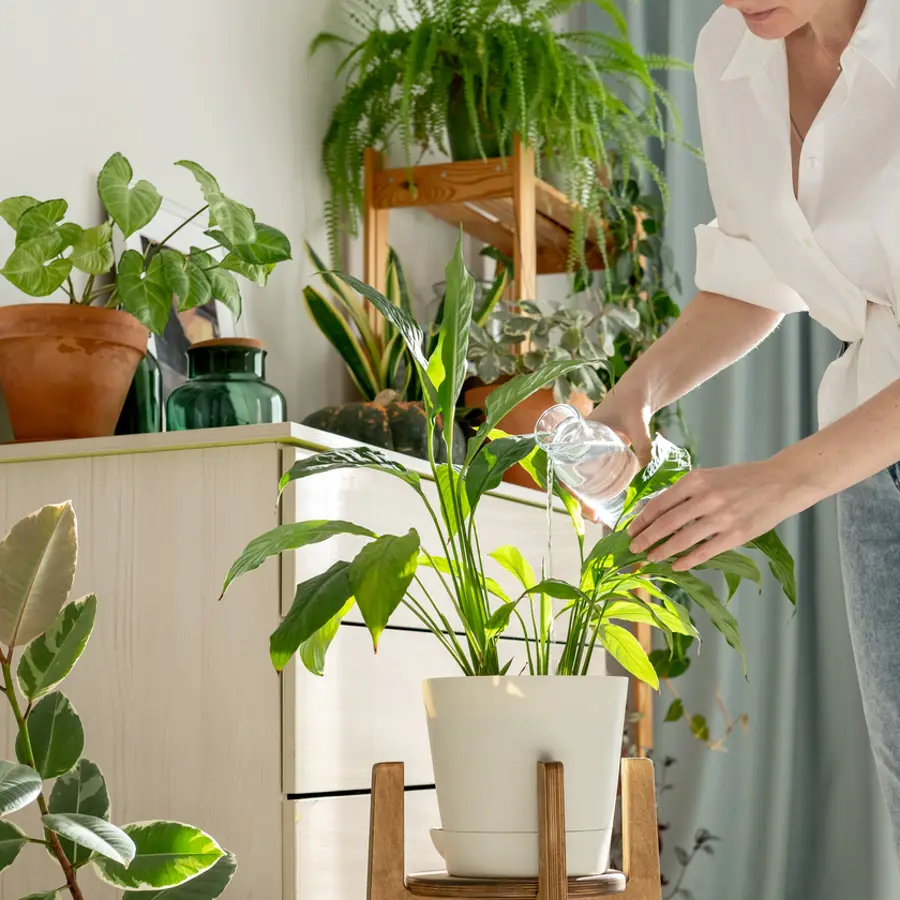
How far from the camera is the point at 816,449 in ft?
3.29

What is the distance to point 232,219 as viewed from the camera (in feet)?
5.11

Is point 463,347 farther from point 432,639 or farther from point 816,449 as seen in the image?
point 432,639

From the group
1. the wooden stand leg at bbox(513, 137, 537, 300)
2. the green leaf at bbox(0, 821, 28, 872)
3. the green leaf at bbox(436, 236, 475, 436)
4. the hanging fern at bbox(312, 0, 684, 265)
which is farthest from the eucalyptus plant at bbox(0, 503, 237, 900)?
the wooden stand leg at bbox(513, 137, 537, 300)

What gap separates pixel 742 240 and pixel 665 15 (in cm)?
188

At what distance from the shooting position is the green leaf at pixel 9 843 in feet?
3.35

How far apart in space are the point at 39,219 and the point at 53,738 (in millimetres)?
651

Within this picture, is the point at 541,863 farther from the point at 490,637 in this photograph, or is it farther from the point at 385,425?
the point at 385,425

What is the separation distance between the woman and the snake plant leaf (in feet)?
2.81

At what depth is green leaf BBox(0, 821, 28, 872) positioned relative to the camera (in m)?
1.02

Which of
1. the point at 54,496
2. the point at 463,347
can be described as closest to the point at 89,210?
the point at 54,496

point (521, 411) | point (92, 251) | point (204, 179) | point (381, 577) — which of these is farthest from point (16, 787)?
point (521, 411)

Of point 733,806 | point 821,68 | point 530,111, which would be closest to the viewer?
point 821,68

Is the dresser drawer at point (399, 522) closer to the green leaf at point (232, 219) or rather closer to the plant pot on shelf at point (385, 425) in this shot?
the plant pot on shelf at point (385, 425)

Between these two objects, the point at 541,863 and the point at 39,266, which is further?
the point at 39,266
